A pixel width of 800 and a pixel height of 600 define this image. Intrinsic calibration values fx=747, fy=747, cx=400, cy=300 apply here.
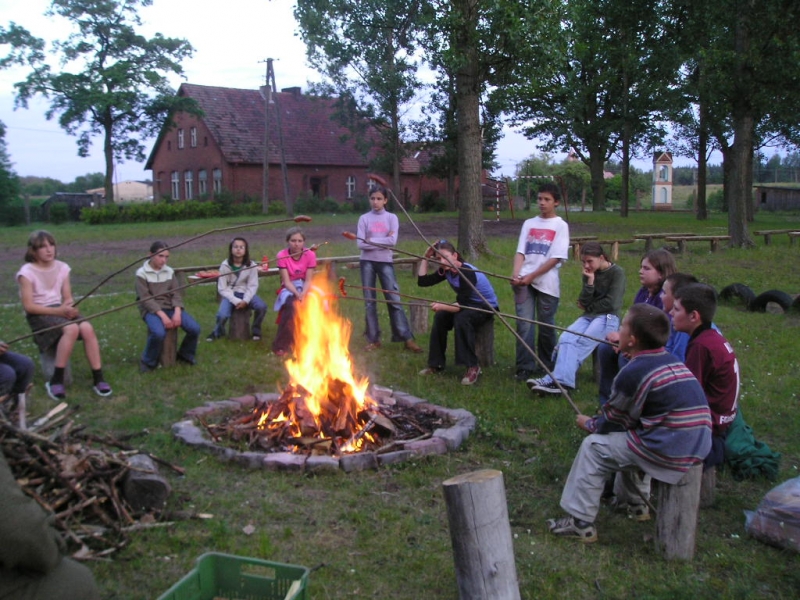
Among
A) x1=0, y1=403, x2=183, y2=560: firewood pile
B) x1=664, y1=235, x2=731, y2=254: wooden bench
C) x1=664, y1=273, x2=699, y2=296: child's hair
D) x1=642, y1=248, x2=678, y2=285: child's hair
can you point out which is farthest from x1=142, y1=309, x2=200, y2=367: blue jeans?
x1=664, y1=235, x2=731, y2=254: wooden bench

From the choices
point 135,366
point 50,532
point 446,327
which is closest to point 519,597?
point 50,532

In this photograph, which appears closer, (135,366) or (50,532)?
(50,532)

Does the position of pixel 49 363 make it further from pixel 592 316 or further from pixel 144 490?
pixel 592 316

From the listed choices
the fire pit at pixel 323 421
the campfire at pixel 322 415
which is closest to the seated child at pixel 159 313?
the fire pit at pixel 323 421

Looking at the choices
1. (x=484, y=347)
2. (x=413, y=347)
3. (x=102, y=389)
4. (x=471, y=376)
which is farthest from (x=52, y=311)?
(x=484, y=347)

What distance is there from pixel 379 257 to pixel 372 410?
3.21 meters

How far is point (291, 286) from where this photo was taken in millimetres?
8938

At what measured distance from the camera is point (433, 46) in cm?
1373

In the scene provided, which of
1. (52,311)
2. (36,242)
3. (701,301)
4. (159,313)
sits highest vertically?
(36,242)

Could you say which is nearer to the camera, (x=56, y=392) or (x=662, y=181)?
(x=56, y=392)

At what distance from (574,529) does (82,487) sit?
2.82 meters

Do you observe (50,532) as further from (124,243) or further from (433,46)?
(124,243)

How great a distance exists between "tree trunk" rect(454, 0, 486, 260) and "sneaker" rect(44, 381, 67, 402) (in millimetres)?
9011

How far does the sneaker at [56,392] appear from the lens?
674 cm
